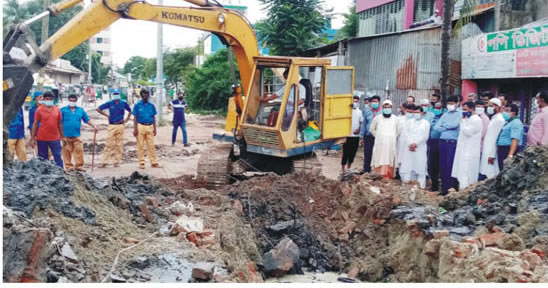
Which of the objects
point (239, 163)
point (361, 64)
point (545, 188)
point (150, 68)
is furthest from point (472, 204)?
point (150, 68)

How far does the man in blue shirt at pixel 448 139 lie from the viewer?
34.1 ft

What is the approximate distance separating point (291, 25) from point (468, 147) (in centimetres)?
1457

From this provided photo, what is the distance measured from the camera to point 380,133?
37.4 feet

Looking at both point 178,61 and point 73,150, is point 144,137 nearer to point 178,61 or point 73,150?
point 73,150

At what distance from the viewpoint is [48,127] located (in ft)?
34.8

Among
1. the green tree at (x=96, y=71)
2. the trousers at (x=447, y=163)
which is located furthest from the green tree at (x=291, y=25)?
the green tree at (x=96, y=71)

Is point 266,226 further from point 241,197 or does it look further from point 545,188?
A: point 545,188

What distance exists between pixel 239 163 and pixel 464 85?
23.0ft

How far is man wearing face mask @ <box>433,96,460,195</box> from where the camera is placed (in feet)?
34.1

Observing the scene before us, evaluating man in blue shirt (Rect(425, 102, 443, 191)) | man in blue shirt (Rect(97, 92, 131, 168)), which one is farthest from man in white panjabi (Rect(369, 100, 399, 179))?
man in blue shirt (Rect(97, 92, 131, 168))

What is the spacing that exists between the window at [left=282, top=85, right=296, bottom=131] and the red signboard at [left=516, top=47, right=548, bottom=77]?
5416 millimetres

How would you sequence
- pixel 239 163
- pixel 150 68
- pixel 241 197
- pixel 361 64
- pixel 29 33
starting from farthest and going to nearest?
pixel 150 68 < pixel 361 64 < pixel 239 163 < pixel 241 197 < pixel 29 33

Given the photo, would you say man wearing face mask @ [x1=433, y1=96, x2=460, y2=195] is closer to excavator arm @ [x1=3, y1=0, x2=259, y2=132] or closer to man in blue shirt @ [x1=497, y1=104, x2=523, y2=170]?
man in blue shirt @ [x1=497, y1=104, x2=523, y2=170]

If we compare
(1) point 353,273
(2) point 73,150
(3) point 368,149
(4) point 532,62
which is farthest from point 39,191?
(4) point 532,62
